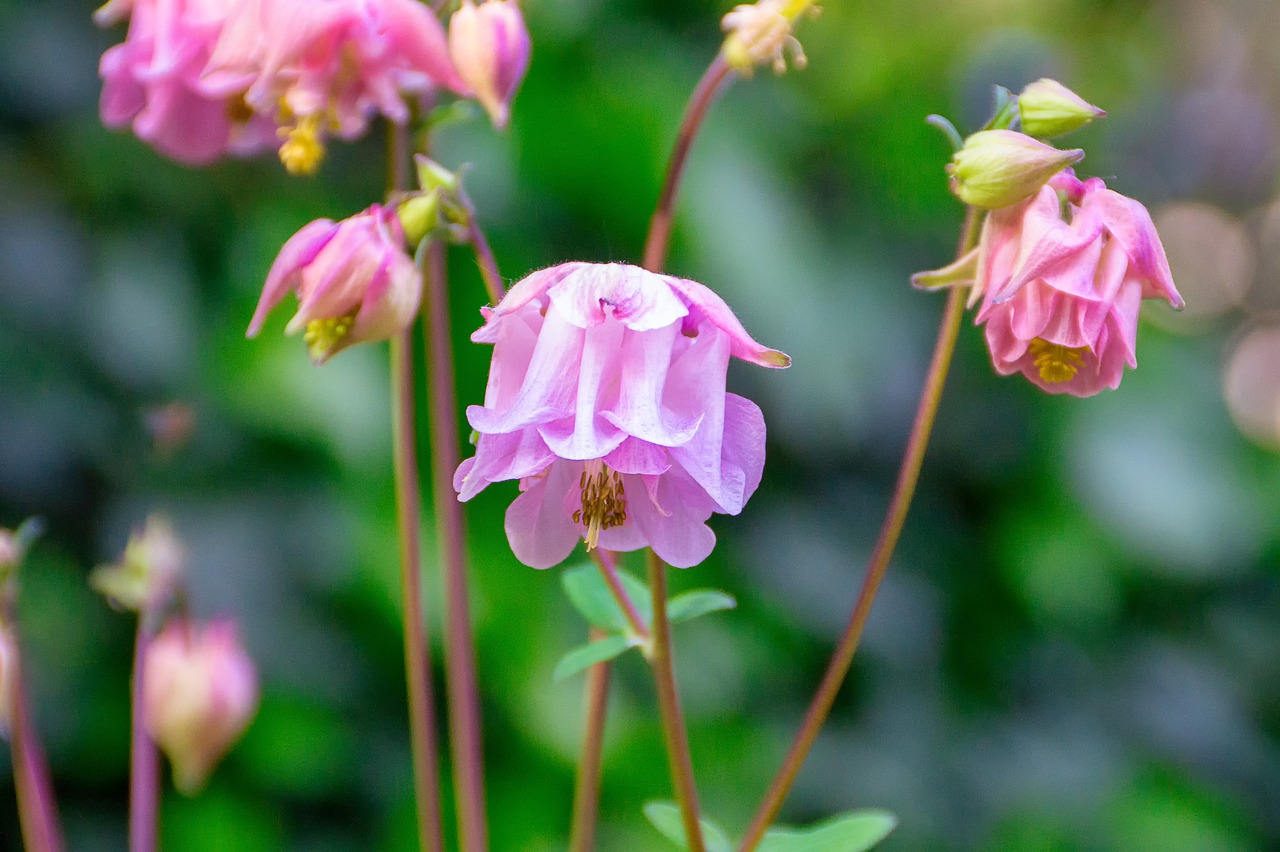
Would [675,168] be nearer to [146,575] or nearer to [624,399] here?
[624,399]

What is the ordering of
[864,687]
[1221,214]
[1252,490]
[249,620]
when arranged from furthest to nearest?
[1221,214] < [1252,490] < [864,687] < [249,620]

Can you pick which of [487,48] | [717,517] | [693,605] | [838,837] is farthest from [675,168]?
[717,517]

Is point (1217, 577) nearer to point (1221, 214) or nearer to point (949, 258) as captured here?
point (949, 258)

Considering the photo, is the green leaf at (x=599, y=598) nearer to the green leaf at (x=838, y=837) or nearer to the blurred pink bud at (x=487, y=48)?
the green leaf at (x=838, y=837)

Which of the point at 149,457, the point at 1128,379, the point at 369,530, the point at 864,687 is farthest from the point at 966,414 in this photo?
the point at 149,457

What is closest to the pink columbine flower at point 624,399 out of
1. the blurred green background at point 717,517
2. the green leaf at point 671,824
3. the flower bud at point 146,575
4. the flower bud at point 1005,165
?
the flower bud at point 1005,165

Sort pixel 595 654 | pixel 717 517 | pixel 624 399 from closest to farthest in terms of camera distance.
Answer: pixel 624 399 < pixel 595 654 < pixel 717 517
